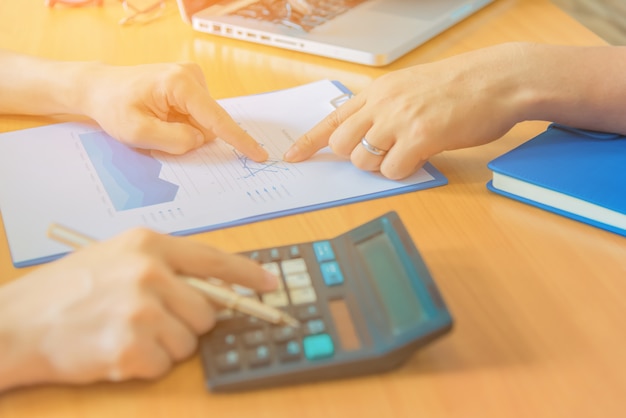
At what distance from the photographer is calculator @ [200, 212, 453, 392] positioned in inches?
20.6

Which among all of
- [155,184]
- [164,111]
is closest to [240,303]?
[155,184]

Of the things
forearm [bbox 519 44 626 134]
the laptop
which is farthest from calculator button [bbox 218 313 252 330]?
the laptop

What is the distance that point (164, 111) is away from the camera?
2.81ft

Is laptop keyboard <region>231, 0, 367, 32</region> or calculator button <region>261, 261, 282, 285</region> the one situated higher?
calculator button <region>261, 261, 282, 285</region>

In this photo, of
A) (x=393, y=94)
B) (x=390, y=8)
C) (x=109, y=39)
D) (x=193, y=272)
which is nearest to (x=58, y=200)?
(x=193, y=272)

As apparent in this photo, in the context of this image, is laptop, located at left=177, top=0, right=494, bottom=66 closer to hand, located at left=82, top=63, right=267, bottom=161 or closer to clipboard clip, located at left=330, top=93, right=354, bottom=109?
clipboard clip, located at left=330, top=93, right=354, bottom=109

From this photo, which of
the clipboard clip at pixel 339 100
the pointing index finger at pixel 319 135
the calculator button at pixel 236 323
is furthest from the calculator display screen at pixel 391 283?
the clipboard clip at pixel 339 100

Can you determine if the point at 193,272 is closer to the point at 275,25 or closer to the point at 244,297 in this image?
the point at 244,297

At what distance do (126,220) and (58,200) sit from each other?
0.29ft

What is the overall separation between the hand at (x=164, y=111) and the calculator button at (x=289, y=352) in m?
0.32

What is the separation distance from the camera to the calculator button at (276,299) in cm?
57

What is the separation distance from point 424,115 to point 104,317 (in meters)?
0.41

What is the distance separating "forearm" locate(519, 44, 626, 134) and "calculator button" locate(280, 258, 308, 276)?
0.33 m

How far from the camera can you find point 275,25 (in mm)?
1105
